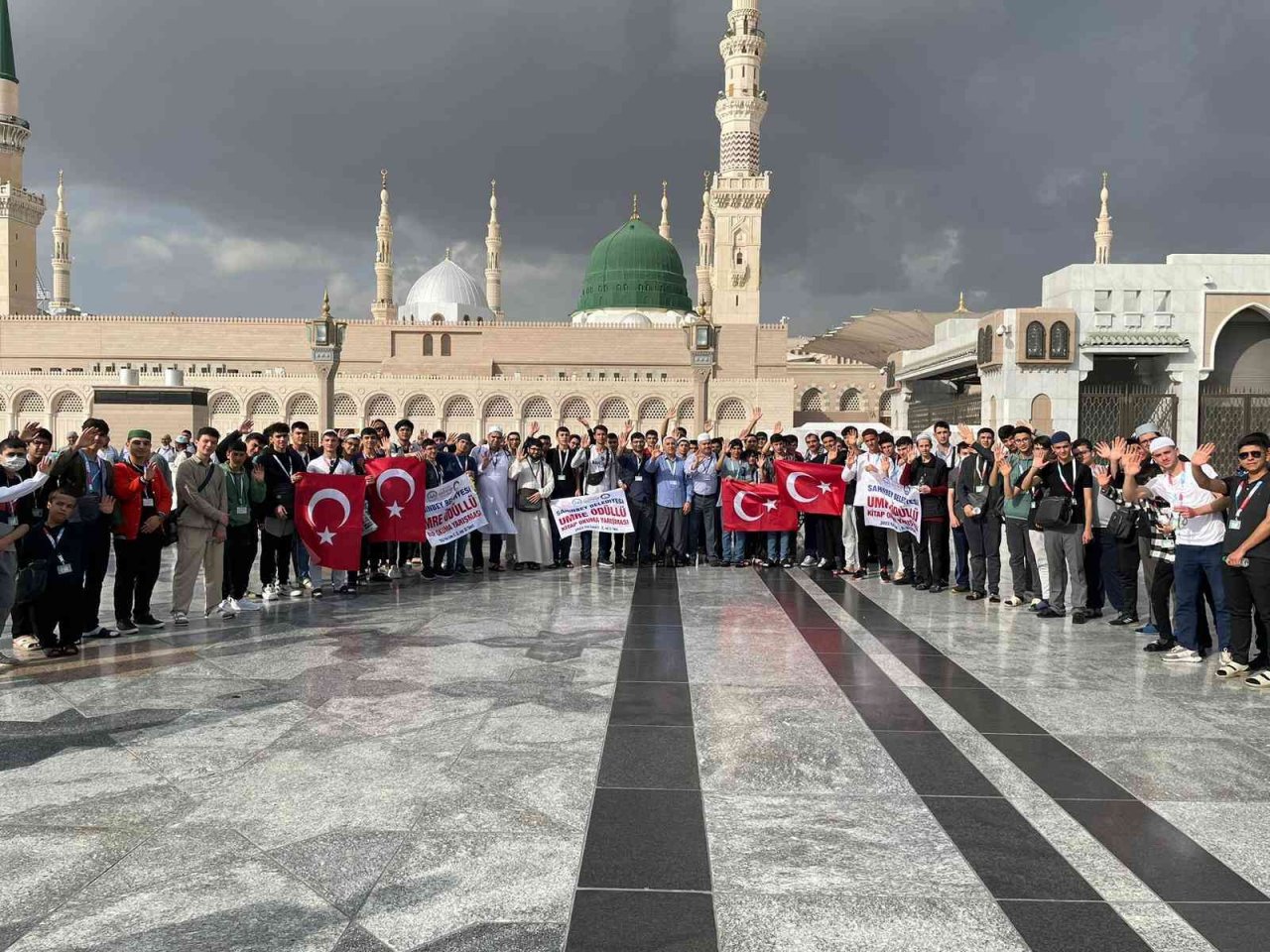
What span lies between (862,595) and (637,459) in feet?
9.80

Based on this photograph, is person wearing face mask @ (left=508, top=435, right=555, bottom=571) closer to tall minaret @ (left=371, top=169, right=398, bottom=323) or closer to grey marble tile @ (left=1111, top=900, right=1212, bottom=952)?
grey marble tile @ (left=1111, top=900, right=1212, bottom=952)

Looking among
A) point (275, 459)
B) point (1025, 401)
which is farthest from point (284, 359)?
point (275, 459)

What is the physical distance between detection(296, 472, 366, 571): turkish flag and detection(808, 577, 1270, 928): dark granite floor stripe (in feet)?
16.4

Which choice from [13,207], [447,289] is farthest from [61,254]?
[447,289]

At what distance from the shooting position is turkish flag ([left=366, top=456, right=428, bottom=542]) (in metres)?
8.92

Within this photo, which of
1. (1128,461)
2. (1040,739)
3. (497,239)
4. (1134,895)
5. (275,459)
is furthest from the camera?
(497,239)

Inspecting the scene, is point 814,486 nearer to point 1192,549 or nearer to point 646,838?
point 1192,549

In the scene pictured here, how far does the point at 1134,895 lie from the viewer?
2.75 metres

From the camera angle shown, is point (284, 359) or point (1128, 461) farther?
point (284, 359)

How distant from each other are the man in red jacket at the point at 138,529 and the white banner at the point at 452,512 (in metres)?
2.82

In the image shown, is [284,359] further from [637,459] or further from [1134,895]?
[1134,895]

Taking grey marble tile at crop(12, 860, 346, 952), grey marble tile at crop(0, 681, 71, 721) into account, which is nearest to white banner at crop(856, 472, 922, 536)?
grey marble tile at crop(0, 681, 71, 721)

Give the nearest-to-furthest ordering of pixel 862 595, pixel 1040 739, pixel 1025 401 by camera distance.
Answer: pixel 1040 739 < pixel 862 595 < pixel 1025 401

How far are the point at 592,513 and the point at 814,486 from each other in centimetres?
227
